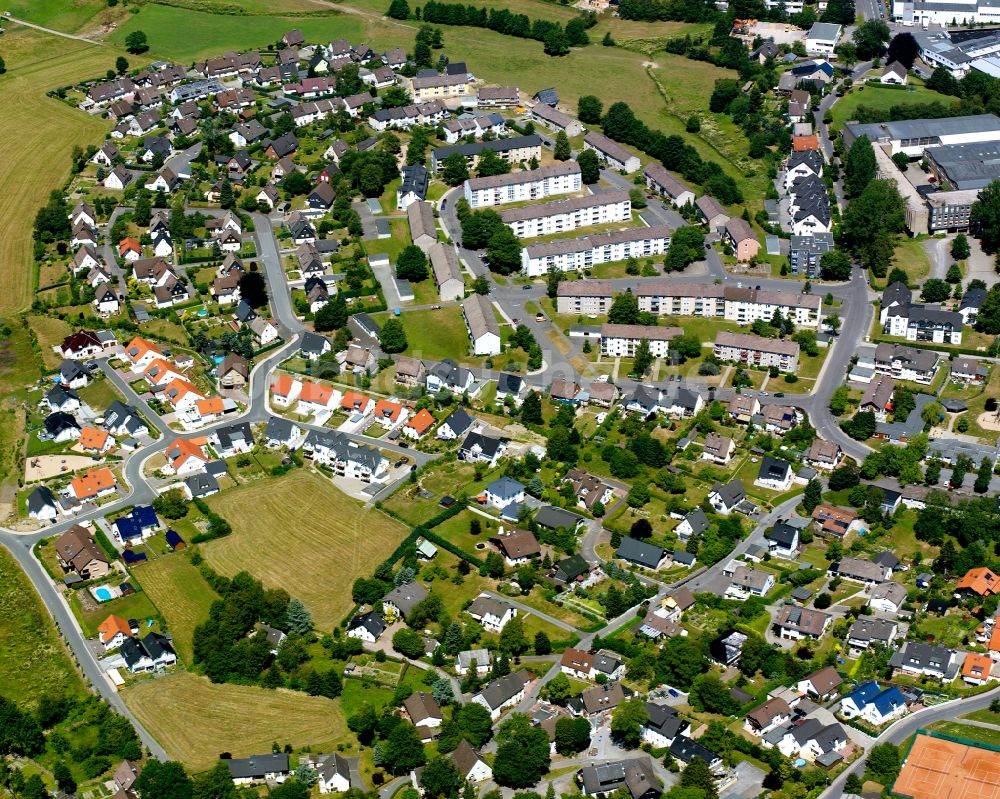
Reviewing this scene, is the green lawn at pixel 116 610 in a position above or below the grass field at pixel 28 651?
above

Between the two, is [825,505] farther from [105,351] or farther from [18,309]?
[18,309]

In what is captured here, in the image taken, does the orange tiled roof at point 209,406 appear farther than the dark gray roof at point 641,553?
Yes

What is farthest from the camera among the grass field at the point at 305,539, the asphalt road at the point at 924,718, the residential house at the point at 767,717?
the grass field at the point at 305,539

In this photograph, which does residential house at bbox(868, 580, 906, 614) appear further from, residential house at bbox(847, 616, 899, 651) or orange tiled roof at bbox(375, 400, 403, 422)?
orange tiled roof at bbox(375, 400, 403, 422)

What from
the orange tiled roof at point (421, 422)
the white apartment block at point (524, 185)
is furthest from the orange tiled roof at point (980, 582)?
the white apartment block at point (524, 185)

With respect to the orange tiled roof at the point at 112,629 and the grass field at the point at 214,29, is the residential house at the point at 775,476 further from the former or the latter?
the grass field at the point at 214,29

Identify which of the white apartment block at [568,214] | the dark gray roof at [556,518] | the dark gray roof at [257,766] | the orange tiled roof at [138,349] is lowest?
the dark gray roof at [257,766]
